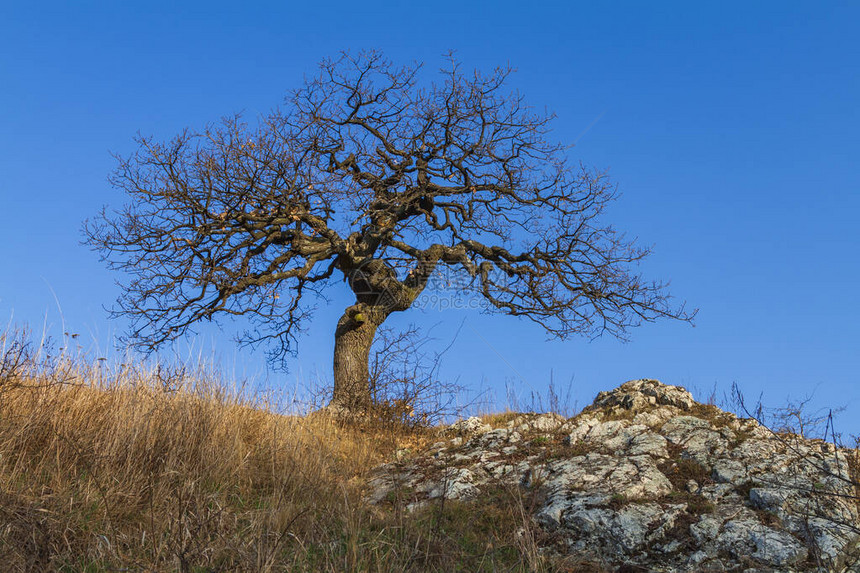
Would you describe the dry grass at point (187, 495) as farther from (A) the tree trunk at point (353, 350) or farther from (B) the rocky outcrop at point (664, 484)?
(A) the tree trunk at point (353, 350)

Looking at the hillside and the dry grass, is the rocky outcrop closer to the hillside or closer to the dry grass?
the hillside

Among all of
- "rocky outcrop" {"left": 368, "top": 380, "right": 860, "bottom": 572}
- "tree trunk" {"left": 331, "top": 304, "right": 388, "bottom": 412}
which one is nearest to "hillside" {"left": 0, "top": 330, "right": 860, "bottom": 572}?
"rocky outcrop" {"left": 368, "top": 380, "right": 860, "bottom": 572}

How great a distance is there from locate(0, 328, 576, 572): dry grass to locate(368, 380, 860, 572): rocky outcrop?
57 centimetres

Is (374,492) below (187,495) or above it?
above

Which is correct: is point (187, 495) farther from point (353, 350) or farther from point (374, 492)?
point (353, 350)

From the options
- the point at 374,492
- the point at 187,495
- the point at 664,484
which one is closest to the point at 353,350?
the point at 374,492

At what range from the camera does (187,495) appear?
6152mm

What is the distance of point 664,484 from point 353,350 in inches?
294

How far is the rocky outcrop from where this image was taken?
5930mm

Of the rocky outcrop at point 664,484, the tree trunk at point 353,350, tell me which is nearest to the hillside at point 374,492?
the rocky outcrop at point 664,484

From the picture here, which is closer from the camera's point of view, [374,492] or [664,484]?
[664,484]

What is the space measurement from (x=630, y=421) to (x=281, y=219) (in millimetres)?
7850

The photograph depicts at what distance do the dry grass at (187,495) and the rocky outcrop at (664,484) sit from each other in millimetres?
571

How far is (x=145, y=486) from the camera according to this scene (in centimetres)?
625
